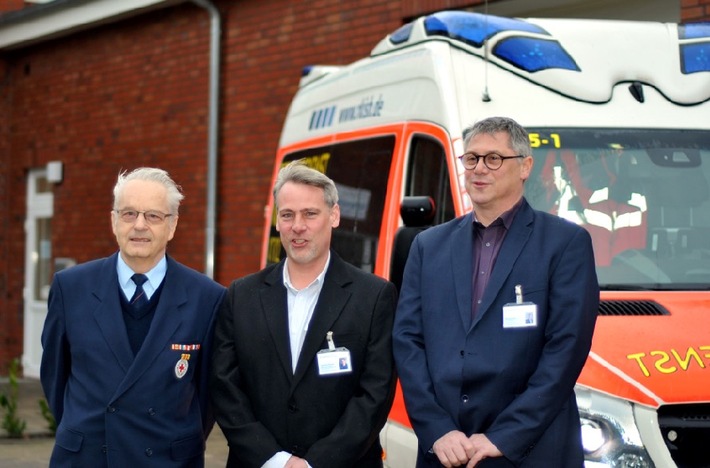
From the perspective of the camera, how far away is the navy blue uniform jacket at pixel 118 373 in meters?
3.98

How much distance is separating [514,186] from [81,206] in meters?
11.8

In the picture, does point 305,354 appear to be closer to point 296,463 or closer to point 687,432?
point 296,463

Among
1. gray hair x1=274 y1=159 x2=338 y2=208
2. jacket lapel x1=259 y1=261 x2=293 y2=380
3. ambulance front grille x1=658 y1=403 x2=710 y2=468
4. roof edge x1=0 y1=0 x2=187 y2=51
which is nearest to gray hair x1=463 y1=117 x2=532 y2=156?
gray hair x1=274 y1=159 x2=338 y2=208

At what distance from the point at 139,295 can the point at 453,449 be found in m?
1.14

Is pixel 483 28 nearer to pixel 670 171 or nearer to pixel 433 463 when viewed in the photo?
pixel 670 171

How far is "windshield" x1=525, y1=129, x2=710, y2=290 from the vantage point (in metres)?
5.32

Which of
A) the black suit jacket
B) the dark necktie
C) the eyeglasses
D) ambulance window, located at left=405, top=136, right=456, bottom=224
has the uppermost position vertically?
ambulance window, located at left=405, top=136, right=456, bottom=224

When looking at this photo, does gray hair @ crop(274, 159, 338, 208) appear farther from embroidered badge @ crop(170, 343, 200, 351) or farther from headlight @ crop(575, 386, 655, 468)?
headlight @ crop(575, 386, 655, 468)

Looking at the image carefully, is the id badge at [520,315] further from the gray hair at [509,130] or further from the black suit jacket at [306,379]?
the gray hair at [509,130]

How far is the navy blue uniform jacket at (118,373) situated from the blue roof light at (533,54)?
7.27ft

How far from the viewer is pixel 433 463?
4.07 metres

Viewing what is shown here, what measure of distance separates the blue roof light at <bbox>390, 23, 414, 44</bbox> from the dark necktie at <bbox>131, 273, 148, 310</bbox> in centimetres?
268

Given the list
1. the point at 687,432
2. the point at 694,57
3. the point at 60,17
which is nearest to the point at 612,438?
the point at 687,432

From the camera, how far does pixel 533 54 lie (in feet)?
18.9
